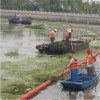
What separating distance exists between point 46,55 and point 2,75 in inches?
357

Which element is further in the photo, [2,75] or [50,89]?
[2,75]

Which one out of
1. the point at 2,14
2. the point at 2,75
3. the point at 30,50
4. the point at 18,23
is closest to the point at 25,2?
the point at 2,14

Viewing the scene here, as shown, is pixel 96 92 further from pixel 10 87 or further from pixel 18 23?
pixel 18 23

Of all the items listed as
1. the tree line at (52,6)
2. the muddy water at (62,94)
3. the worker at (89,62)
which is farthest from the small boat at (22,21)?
the tree line at (52,6)

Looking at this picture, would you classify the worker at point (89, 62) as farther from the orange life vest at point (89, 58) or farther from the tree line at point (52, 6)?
the tree line at point (52, 6)

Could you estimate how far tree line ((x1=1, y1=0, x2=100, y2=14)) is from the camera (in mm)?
115250

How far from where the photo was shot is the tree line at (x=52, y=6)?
115m

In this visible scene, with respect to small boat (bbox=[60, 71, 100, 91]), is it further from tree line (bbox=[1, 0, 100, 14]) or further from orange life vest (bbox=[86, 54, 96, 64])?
tree line (bbox=[1, 0, 100, 14])

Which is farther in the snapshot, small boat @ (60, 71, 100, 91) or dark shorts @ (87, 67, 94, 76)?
dark shorts @ (87, 67, 94, 76)

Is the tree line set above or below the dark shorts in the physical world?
above

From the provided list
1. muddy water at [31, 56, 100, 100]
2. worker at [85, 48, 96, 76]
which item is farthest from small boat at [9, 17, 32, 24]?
muddy water at [31, 56, 100, 100]

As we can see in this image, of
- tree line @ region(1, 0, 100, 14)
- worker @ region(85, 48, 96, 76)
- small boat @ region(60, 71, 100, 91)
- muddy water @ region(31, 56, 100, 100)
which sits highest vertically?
tree line @ region(1, 0, 100, 14)

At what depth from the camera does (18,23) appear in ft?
218

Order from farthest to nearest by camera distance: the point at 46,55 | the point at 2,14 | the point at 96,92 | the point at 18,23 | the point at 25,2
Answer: the point at 25,2 < the point at 2,14 < the point at 18,23 < the point at 46,55 < the point at 96,92
